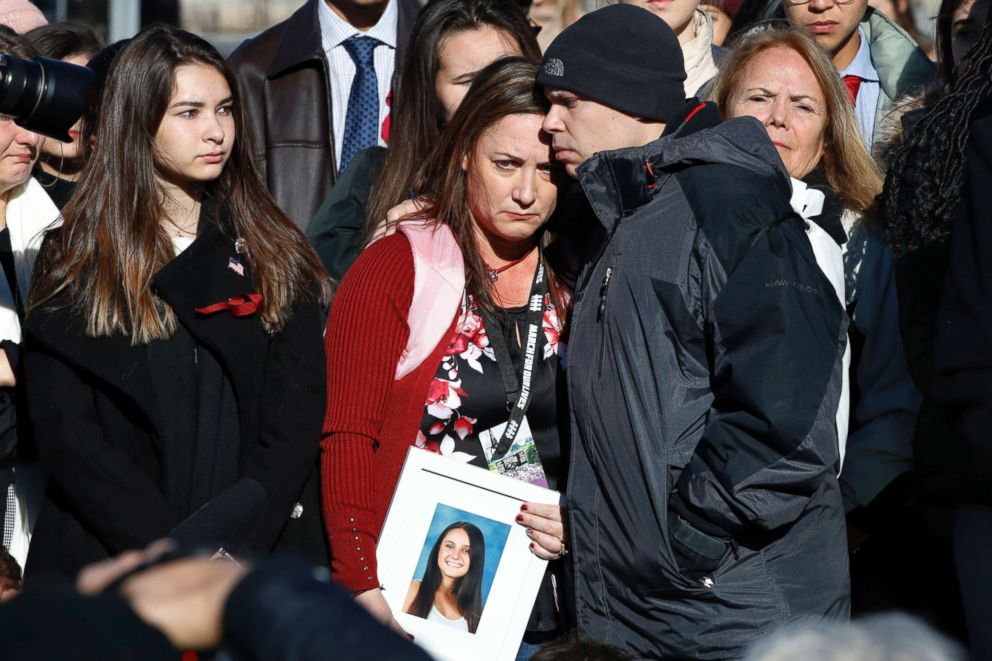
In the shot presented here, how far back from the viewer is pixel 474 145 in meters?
3.64

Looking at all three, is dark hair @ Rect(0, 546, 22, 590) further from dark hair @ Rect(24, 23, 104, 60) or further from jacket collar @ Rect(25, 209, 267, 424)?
dark hair @ Rect(24, 23, 104, 60)

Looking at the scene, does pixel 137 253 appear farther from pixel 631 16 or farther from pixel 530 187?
pixel 631 16

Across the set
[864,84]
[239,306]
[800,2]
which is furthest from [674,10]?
[239,306]

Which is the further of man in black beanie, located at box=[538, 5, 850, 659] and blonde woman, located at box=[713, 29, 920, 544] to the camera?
blonde woman, located at box=[713, 29, 920, 544]

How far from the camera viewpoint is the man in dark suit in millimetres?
4883

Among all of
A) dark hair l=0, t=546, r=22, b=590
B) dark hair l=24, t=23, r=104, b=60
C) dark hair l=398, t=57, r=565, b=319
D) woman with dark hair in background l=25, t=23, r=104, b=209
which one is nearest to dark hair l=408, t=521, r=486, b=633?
dark hair l=398, t=57, r=565, b=319

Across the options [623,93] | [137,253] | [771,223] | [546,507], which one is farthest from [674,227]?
[137,253]

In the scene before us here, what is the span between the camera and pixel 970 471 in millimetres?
3016

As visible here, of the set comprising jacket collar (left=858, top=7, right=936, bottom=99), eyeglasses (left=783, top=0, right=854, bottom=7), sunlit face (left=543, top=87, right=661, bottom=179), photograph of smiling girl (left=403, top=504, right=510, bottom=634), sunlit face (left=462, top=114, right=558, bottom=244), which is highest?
eyeglasses (left=783, top=0, right=854, bottom=7)

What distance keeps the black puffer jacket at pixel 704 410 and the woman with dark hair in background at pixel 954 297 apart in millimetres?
254

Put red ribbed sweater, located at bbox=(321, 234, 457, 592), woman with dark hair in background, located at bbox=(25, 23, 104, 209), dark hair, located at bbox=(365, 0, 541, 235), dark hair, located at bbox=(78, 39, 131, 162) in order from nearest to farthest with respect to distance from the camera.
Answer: red ribbed sweater, located at bbox=(321, 234, 457, 592) → dark hair, located at bbox=(78, 39, 131, 162) → dark hair, located at bbox=(365, 0, 541, 235) → woman with dark hair in background, located at bbox=(25, 23, 104, 209)

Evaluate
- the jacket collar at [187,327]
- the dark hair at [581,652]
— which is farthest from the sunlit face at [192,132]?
the dark hair at [581,652]

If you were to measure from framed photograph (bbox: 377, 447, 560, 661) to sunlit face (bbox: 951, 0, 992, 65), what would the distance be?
71.1 inches

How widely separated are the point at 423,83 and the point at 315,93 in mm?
774
